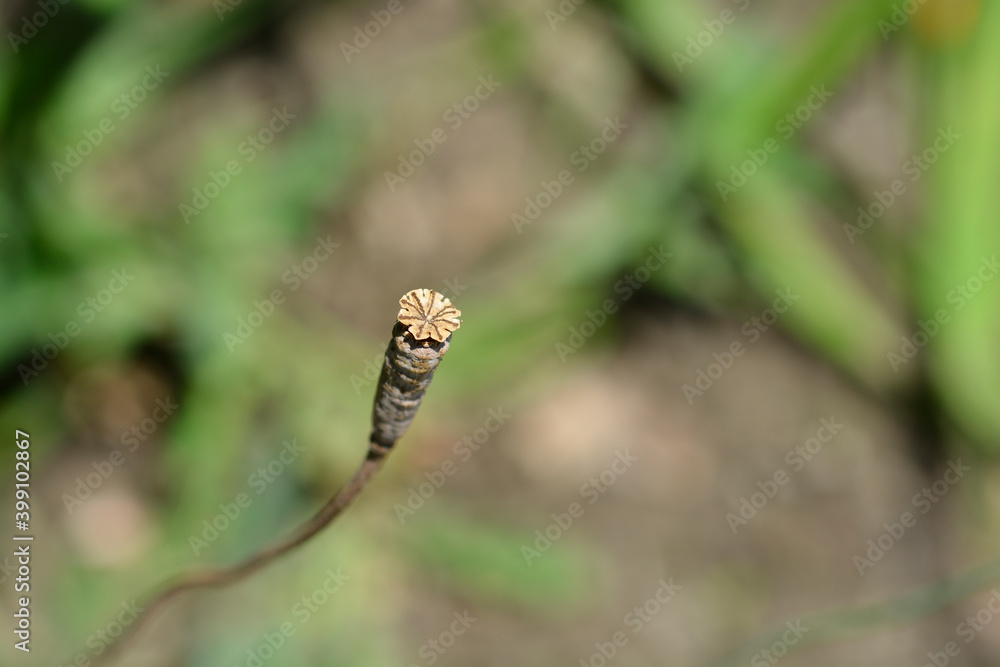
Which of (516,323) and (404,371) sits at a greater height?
(404,371)

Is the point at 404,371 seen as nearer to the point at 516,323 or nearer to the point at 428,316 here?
the point at 428,316

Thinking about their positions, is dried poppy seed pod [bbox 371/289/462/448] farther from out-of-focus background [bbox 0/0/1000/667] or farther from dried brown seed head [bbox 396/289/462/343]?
out-of-focus background [bbox 0/0/1000/667]

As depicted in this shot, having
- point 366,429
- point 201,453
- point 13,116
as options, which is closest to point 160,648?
point 201,453

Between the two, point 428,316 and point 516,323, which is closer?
point 428,316

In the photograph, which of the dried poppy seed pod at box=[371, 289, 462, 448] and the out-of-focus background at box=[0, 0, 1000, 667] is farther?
the out-of-focus background at box=[0, 0, 1000, 667]

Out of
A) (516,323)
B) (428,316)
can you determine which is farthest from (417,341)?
(516,323)

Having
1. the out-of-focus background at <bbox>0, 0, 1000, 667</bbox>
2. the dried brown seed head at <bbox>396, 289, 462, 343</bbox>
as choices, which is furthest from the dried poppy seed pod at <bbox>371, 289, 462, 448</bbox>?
the out-of-focus background at <bbox>0, 0, 1000, 667</bbox>

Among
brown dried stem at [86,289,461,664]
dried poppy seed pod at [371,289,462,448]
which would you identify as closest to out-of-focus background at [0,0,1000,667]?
brown dried stem at [86,289,461,664]
